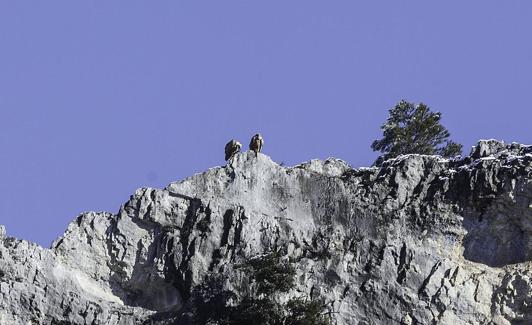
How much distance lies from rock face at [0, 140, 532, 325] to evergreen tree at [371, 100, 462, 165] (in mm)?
9998

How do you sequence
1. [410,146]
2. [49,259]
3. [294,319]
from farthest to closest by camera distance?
1. [410,146]
2. [49,259]
3. [294,319]

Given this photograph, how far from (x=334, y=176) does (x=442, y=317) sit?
35.0 feet

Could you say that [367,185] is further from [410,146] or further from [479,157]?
[410,146]

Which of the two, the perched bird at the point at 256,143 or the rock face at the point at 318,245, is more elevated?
the perched bird at the point at 256,143

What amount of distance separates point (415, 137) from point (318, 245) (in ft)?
54.4

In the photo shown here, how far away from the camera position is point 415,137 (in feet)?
323

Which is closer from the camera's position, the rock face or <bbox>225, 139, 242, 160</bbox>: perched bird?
the rock face

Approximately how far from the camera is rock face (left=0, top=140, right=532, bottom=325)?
81.1 metres

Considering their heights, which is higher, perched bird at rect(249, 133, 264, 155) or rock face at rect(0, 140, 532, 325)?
perched bird at rect(249, 133, 264, 155)

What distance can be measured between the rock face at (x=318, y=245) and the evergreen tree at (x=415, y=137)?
1000 centimetres

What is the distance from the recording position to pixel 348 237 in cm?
8400

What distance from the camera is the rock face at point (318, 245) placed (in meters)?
81.1

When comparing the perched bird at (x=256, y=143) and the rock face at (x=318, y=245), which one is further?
the perched bird at (x=256, y=143)

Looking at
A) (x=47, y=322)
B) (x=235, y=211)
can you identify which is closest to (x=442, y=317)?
(x=235, y=211)
